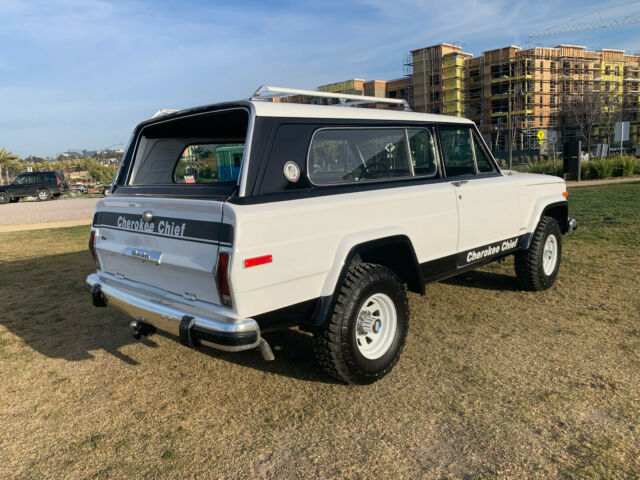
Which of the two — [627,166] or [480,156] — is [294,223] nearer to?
[480,156]

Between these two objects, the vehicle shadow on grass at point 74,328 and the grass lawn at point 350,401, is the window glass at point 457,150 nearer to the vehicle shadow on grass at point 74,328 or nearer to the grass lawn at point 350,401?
the grass lawn at point 350,401

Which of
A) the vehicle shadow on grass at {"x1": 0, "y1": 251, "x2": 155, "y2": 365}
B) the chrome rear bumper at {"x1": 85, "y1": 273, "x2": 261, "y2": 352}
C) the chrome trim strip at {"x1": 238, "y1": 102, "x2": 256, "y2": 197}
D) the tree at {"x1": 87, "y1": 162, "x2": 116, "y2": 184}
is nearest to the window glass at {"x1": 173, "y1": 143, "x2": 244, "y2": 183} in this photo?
the chrome trim strip at {"x1": 238, "y1": 102, "x2": 256, "y2": 197}

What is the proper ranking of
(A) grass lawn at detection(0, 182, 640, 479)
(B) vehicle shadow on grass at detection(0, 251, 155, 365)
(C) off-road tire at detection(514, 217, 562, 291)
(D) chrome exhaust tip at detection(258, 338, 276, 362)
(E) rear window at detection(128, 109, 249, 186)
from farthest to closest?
(C) off-road tire at detection(514, 217, 562, 291) < (B) vehicle shadow on grass at detection(0, 251, 155, 365) < (E) rear window at detection(128, 109, 249, 186) < (D) chrome exhaust tip at detection(258, 338, 276, 362) < (A) grass lawn at detection(0, 182, 640, 479)

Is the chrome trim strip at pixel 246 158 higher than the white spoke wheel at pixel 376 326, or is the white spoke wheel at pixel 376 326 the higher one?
the chrome trim strip at pixel 246 158

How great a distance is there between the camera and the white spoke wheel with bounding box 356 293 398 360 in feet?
11.1

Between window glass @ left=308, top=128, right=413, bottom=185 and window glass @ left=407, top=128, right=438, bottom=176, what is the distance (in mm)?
95

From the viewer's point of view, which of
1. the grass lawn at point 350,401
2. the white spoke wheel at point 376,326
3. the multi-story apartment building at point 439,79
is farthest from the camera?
the multi-story apartment building at point 439,79

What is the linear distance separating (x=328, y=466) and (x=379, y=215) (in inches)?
64.1

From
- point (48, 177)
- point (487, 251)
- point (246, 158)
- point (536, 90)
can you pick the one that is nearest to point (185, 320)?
point (246, 158)

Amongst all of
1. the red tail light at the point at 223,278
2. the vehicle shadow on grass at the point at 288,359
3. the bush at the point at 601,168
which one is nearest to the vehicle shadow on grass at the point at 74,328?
the vehicle shadow on grass at the point at 288,359

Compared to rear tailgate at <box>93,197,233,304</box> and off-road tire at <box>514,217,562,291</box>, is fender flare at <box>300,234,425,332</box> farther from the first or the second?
off-road tire at <box>514,217,562,291</box>

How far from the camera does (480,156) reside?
15.2 feet

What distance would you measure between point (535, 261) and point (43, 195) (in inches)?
1186

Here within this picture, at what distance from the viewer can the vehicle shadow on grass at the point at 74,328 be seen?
12.8 ft
